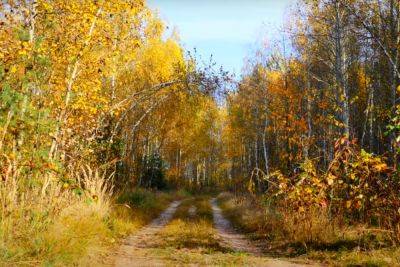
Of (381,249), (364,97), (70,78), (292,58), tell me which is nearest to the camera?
(381,249)

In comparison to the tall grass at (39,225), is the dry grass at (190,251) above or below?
below

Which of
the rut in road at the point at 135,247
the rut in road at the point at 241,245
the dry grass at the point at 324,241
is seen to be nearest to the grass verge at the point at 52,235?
the rut in road at the point at 135,247

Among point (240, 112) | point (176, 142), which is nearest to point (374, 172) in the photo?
point (240, 112)

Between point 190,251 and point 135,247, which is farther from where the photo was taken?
point 135,247

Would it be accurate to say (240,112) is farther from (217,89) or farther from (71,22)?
(71,22)

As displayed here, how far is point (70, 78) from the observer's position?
9.59m

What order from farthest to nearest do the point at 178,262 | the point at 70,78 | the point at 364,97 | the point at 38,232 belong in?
the point at 364,97 < the point at 70,78 < the point at 178,262 < the point at 38,232

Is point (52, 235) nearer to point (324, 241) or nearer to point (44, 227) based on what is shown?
point (44, 227)

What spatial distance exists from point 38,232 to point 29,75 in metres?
2.51

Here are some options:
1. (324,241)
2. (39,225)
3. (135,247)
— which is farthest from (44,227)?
(324,241)

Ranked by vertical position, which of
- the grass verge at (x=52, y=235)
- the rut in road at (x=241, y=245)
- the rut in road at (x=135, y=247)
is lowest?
the rut in road at (x=241, y=245)

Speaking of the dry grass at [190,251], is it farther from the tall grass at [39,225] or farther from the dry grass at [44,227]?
the tall grass at [39,225]

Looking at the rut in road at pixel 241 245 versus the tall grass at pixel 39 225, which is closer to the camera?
the tall grass at pixel 39 225

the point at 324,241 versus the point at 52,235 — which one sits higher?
the point at 52,235
